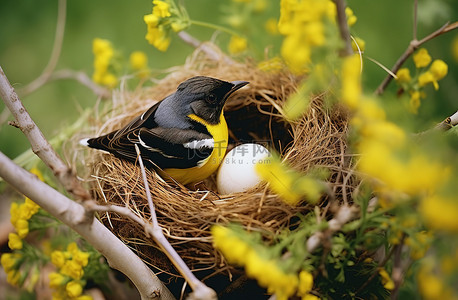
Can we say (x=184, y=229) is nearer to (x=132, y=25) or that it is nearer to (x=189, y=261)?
(x=189, y=261)

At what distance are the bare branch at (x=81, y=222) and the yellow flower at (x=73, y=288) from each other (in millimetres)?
381

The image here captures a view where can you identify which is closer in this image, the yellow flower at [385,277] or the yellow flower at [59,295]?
the yellow flower at [385,277]

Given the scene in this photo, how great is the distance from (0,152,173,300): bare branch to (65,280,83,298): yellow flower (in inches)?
15.0

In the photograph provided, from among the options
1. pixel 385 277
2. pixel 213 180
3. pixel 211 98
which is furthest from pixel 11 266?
pixel 385 277

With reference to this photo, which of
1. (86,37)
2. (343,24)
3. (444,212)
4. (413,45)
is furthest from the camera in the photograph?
(86,37)

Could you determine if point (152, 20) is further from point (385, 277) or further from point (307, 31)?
point (385, 277)

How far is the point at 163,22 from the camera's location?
5.85 ft

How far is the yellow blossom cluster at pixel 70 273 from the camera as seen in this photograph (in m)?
1.71

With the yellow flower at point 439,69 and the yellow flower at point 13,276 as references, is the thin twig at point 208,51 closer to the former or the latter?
the yellow flower at point 439,69

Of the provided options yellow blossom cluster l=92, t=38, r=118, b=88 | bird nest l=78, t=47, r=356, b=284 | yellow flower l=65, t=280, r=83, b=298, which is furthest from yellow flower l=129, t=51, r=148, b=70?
yellow flower l=65, t=280, r=83, b=298

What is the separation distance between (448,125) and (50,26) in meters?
3.07

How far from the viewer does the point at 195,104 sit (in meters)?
1.91

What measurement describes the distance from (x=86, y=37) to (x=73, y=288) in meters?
2.22

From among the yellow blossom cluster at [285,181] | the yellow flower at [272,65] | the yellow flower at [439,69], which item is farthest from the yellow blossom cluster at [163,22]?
the yellow flower at [439,69]
